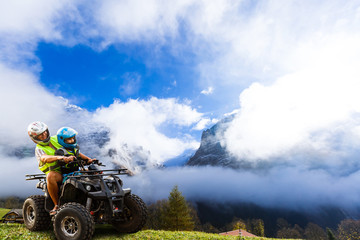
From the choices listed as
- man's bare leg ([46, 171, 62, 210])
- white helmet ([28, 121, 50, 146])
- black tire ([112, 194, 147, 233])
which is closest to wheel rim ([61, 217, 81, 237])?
man's bare leg ([46, 171, 62, 210])

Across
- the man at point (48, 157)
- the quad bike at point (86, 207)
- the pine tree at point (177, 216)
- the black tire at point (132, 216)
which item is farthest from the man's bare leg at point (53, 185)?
the pine tree at point (177, 216)

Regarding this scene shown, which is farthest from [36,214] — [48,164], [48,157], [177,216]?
[177,216]

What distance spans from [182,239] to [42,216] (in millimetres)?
4209

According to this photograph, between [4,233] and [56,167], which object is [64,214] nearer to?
[56,167]

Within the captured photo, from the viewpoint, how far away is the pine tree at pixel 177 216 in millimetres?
38484

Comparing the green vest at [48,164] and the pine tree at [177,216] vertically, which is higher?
the green vest at [48,164]

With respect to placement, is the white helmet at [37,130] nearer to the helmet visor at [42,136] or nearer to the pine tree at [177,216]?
the helmet visor at [42,136]

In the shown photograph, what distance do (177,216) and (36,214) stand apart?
117 ft

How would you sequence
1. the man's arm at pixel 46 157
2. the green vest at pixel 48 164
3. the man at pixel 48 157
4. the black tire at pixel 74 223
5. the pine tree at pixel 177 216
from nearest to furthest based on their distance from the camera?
the black tire at pixel 74 223, the man's arm at pixel 46 157, the man at pixel 48 157, the green vest at pixel 48 164, the pine tree at pixel 177 216

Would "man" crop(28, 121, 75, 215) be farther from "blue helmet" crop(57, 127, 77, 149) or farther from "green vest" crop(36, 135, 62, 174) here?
"blue helmet" crop(57, 127, 77, 149)

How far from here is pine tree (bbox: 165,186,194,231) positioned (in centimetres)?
3848

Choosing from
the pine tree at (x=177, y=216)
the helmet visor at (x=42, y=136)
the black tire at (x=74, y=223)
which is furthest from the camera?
the pine tree at (x=177, y=216)

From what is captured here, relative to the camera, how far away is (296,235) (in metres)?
150

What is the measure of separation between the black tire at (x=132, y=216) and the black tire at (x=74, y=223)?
1.40 meters
